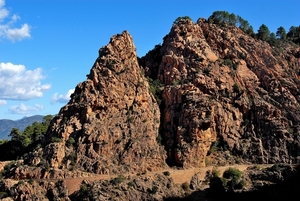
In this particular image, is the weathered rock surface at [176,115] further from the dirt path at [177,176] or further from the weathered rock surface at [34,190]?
the weathered rock surface at [34,190]

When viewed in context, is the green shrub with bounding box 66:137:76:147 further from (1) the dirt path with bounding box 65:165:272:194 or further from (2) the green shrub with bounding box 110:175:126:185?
(2) the green shrub with bounding box 110:175:126:185

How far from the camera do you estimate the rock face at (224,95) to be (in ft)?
198

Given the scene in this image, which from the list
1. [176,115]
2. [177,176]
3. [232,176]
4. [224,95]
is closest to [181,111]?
[176,115]

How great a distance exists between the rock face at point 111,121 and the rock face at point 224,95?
13.5ft

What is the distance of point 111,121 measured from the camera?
59.8 meters

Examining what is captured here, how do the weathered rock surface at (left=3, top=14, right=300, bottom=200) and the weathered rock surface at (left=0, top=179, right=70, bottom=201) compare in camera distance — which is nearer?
the weathered rock surface at (left=0, top=179, right=70, bottom=201)

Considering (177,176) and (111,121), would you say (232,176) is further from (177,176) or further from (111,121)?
(111,121)

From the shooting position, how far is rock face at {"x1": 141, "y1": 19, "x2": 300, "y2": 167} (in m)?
60.2

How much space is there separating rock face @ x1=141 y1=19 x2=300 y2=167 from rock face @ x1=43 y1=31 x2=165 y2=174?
162 inches

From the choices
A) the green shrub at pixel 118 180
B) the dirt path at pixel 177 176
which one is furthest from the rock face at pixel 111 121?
the green shrub at pixel 118 180

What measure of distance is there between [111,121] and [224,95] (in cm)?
1922

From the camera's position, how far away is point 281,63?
234 feet

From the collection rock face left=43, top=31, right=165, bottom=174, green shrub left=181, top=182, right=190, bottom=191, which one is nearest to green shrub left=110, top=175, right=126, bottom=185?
rock face left=43, top=31, right=165, bottom=174

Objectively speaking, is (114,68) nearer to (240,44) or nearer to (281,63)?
(240,44)
